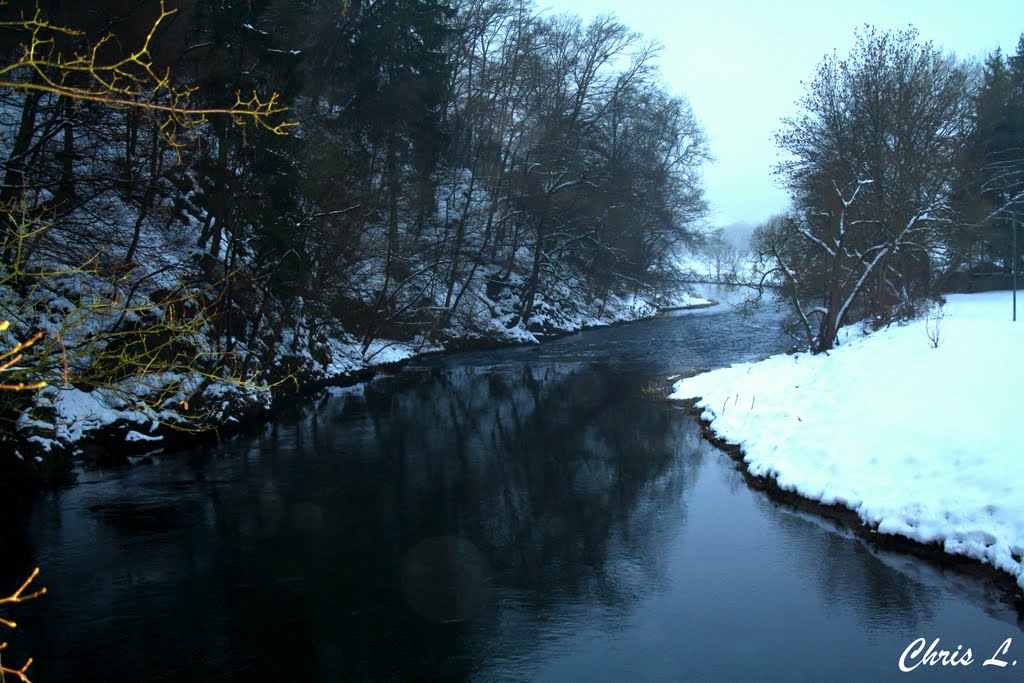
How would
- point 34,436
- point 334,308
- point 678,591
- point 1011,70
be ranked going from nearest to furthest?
point 678,591 → point 34,436 → point 334,308 → point 1011,70

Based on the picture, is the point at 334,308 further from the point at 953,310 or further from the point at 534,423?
the point at 953,310

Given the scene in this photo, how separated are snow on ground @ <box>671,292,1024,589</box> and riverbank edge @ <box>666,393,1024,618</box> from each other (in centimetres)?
9

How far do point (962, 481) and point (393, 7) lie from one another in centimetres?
3049

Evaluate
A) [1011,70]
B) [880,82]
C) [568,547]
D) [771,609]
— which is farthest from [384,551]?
[1011,70]

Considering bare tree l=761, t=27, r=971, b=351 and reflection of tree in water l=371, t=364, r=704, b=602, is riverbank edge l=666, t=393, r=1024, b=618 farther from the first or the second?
bare tree l=761, t=27, r=971, b=351

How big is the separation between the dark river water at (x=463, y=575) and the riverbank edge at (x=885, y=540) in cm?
17

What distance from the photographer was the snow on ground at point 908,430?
9.25 m

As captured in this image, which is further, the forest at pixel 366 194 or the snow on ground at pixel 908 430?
Result: the forest at pixel 366 194

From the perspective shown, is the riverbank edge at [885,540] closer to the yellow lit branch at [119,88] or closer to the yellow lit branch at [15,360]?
the yellow lit branch at [119,88]

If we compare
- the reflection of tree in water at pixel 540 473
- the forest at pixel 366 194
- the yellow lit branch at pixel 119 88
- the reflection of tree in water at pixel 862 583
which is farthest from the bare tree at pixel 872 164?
the yellow lit branch at pixel 119 88

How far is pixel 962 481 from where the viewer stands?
9.62 metres

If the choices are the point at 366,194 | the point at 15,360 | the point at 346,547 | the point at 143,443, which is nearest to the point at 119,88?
the point at 15,360

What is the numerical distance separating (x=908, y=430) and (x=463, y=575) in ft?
24.4

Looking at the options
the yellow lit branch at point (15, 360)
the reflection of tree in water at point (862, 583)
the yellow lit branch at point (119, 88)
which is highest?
the yellow lit branch at point (119, 88)
